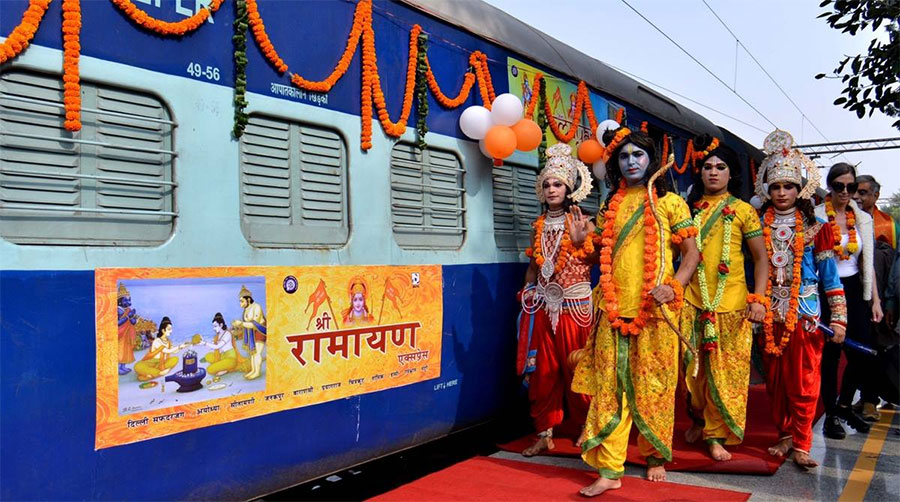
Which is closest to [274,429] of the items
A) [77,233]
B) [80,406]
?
[80,406]

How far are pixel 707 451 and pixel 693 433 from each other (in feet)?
1.04

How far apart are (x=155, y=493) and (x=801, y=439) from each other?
3.71m

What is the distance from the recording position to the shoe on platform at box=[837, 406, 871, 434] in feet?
19.1

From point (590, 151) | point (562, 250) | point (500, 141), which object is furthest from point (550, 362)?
point (590, 151)

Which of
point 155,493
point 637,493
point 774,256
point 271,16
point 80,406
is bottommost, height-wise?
point 637,493

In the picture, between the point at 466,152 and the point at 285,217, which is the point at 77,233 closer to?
the point at 285,217

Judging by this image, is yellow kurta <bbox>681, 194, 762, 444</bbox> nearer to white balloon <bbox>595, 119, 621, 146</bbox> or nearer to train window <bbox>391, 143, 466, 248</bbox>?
white balloon <bbox>595, 119, 621, 146</bbox>

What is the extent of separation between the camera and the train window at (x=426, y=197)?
14.5ft

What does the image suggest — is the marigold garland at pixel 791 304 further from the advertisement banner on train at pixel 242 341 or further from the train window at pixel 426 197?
the advertisement banner on train at pixel 242 341

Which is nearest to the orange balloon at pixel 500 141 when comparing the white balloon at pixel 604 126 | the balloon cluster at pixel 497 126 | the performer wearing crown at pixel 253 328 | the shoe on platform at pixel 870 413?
the balloon cluster at pixel 497 126

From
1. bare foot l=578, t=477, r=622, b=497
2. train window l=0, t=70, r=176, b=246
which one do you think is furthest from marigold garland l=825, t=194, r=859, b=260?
train window l=0, t=70, r=176, b=246

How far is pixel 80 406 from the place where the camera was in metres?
2.84

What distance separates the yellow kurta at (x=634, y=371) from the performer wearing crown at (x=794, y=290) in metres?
1.10

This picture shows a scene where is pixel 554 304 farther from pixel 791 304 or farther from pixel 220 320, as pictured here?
pixel 220 320
